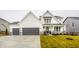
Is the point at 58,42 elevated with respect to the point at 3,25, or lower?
lower

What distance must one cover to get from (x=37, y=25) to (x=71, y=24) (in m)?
0.73

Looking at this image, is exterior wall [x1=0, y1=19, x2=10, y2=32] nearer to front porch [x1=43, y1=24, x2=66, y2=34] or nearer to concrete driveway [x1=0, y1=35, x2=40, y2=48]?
concrete driveway [x1=0, y1=35, x2=40, y2=48]

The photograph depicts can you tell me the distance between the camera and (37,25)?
3932mm

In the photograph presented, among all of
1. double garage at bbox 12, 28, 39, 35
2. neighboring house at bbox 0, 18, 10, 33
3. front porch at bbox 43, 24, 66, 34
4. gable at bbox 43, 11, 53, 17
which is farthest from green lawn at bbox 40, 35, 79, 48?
neighboring house at bbox 0, 18, 10, 33

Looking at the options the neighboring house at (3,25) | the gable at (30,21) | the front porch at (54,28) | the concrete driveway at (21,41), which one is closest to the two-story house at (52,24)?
the front porch at (54,28)

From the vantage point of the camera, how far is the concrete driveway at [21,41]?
3.84 meters

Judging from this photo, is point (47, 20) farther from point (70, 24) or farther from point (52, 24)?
point (70, 24)

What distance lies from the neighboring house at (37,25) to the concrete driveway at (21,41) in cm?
9

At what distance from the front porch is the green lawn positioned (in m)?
0.11

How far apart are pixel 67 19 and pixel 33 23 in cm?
74

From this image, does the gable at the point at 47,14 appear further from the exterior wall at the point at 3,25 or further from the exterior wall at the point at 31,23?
the exterior wall at the point at 3,25

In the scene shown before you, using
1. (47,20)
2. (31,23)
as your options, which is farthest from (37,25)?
(47,20)
